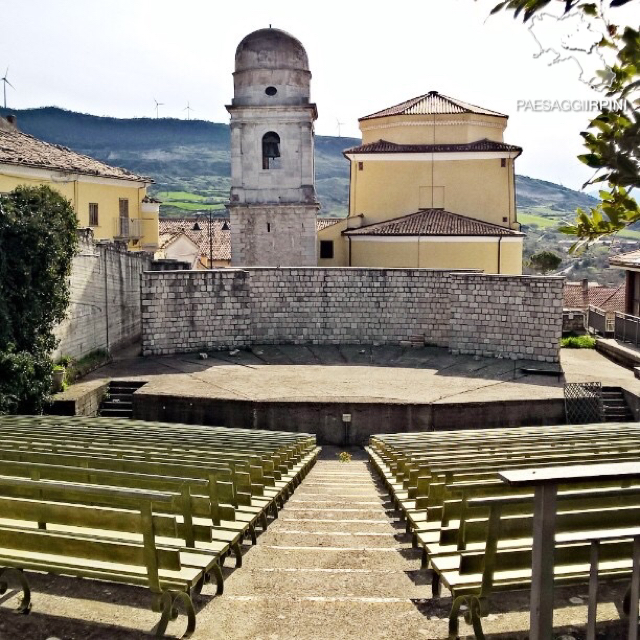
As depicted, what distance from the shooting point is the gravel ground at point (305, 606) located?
4.37 meters

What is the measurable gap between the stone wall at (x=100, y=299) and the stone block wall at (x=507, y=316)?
9984mm

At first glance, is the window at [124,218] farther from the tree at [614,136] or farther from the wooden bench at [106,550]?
the tree at [614,136]

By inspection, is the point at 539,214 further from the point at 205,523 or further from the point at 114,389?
the point at 205,523

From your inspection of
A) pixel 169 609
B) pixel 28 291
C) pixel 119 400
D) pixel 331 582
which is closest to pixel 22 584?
pixel 169 609

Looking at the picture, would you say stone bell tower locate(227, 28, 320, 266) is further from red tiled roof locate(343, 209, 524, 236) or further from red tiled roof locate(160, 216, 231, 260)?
red tiled roof locate(160, 216, 231, 260)

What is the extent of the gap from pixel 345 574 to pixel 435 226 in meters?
23.7

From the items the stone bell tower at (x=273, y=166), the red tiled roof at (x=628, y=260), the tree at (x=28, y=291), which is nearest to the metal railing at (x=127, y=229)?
the stone bell tower at (x=273, y=166)

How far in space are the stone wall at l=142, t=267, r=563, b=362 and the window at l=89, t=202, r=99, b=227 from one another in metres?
9.44

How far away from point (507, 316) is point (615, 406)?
15.4 feet

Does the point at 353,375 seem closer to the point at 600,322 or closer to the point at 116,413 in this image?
the point at 116,413

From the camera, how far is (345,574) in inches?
219

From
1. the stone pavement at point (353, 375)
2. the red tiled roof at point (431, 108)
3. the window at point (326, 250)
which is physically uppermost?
the red tiled roof at point (431, 108)

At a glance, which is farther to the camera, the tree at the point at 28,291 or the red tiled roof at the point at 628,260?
the red tiled roof at the point at 628,260

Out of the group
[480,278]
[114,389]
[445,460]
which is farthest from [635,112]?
[480,278]
